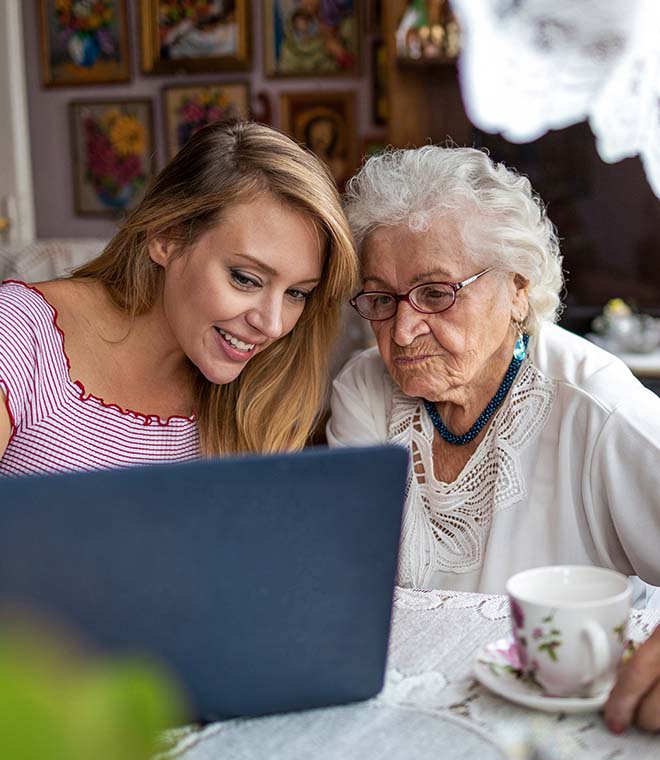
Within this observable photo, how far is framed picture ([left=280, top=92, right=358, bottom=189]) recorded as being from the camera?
13.6ft

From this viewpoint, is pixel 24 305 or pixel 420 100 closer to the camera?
pixel 24 305

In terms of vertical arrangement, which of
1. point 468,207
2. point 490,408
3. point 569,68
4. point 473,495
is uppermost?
point 569,68

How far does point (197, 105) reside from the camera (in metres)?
4.36

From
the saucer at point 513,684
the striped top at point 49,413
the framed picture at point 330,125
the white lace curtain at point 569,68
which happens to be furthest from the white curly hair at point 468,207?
the framed picture at point 330,125

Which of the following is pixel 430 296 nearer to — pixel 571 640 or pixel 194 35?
pixel 571 640

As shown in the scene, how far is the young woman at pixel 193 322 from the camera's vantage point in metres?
1.41

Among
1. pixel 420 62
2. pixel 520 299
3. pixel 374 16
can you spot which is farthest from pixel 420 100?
pixel 520 299

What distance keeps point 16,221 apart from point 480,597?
12.5 ft

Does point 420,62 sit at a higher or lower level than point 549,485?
higher

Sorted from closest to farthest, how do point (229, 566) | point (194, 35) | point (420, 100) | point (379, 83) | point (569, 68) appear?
point (229, 566) → point (569, 68) → point (420, 100) → point (379, 83) → point (194, 35)

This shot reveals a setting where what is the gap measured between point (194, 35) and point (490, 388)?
10.6 ft

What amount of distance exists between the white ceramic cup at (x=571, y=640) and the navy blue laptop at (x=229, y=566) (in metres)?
0.11

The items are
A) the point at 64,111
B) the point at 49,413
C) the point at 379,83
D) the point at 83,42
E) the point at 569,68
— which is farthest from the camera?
the point at 64,111

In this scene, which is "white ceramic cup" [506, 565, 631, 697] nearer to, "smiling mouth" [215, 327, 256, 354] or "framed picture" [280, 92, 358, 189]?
"smiling mouth" [215, 327, 256, 354]
